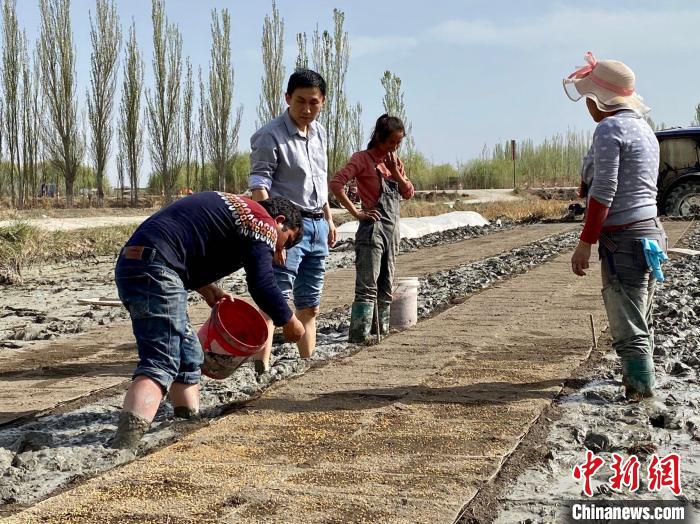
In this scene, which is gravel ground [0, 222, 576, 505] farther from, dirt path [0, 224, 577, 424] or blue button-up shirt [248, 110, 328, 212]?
blue button-up shirt [248, 110, 328, 212]

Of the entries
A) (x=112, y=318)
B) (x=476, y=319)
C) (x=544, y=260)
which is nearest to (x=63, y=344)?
(x=112, y=318)

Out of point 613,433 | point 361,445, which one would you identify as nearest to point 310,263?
point 361,445

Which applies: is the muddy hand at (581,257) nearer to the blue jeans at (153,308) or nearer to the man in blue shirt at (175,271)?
the man in blue shirt at (175,271)

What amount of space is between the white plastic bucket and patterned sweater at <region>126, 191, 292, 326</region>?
126 inches

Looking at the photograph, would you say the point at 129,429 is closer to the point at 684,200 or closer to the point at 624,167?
the point at 624,167

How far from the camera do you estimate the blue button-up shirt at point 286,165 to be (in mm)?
5168

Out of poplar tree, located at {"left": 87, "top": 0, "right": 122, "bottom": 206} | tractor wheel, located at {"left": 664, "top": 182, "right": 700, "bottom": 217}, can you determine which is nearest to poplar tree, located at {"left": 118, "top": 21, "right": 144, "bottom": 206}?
poplar tree, located at {"left": 87, "top": 0, "right": 122, "bottom": 206}

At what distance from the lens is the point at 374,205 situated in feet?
20.8

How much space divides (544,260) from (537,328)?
627 cm

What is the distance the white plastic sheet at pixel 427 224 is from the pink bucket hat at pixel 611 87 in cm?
1213

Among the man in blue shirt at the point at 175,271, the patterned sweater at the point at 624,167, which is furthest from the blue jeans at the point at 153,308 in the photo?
the patterned sweater at the point at 624,167

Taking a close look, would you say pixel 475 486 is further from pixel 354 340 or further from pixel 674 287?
pixel 674 287

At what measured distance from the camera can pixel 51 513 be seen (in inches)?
123

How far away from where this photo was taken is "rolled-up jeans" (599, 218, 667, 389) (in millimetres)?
4570
